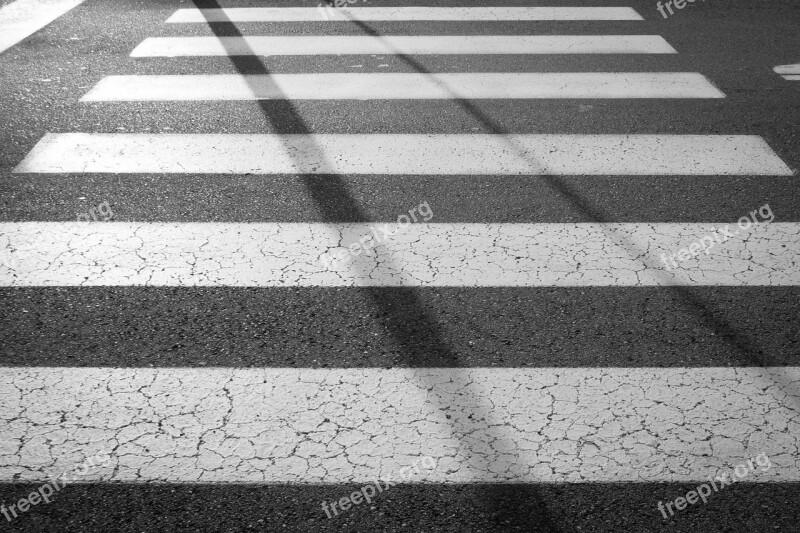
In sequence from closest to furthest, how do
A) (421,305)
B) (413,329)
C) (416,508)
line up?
1. (416,508)
2. (413,329)
3. (421,305)

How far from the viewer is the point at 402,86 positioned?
22.5 feet

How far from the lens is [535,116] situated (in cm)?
629

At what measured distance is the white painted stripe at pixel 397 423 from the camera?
10.4 ft

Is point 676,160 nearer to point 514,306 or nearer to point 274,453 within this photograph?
point 514,306

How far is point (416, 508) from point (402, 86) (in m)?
4.56

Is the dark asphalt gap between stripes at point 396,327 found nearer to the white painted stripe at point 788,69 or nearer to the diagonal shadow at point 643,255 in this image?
the diagonal shadow at point 643,255

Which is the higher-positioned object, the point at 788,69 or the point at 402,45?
the point at 402,45

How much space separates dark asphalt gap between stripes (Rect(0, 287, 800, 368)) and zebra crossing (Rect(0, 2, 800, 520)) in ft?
0.12
